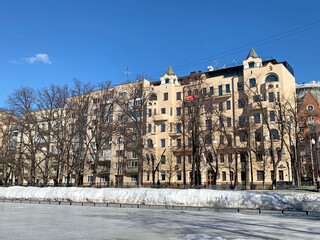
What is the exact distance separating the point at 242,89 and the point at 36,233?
46933 mm

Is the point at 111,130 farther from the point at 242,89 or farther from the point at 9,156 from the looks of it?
the point at 242,89

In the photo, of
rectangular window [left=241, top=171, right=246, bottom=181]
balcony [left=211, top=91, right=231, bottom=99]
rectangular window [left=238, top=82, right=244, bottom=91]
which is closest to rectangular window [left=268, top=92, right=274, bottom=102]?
rectangular window [left=238, top=82, right=244, bottom=91]

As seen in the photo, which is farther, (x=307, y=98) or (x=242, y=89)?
(x=307, y=98)

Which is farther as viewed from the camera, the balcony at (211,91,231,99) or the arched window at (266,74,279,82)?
the balcony at (211,91,231,99)

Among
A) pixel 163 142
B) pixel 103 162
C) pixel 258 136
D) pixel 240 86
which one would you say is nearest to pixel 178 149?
pixel 163 142

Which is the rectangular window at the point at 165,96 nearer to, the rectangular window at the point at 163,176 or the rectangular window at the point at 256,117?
the rectangular window at the point at 163,176

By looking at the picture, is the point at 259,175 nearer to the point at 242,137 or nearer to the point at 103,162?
the point at 242,137

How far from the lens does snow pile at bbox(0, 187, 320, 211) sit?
18.8 meters

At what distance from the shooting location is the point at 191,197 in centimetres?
2219

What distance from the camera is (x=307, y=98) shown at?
2434 inches

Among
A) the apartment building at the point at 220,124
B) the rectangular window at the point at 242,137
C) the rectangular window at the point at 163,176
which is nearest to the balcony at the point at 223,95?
the apartment building at the point at 220,124

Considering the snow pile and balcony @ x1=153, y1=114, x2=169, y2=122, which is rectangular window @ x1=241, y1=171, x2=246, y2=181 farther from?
the snow pile

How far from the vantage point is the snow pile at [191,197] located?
740 inches

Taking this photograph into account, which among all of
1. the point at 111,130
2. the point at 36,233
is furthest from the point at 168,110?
the point at 36,233
